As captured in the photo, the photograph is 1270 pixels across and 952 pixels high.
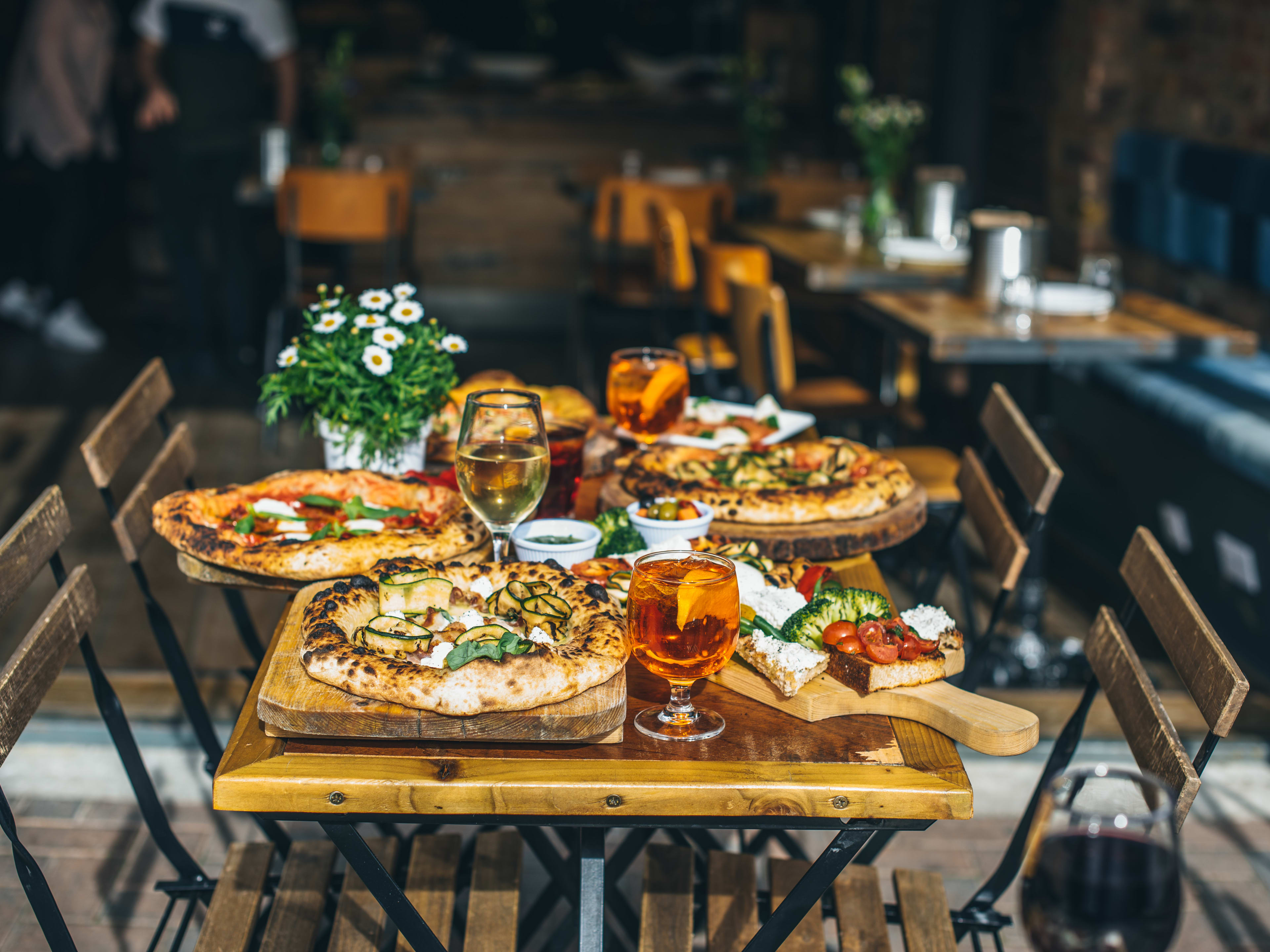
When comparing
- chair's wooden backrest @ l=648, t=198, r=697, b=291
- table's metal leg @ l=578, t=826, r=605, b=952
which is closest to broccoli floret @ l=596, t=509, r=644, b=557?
table's metal leg @ l=578, t=826, r=605, b=952

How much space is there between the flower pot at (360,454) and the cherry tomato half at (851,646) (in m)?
0.73

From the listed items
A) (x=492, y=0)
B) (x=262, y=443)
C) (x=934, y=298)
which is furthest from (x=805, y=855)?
(x=492, y=0)

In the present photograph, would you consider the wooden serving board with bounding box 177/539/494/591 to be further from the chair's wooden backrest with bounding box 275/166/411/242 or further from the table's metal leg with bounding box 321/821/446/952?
the chair's wooden backrest with bounding box 275/166/411/242

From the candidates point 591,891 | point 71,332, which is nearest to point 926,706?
point 591,891

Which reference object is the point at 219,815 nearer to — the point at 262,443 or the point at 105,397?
the point at 262,443

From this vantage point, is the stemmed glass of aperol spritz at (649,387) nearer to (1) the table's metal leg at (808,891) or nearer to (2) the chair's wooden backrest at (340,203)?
(1) the table's metal leg at (808,891)

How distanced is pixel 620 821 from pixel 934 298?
243cm

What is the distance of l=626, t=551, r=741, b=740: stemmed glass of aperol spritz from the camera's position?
108 centimetres

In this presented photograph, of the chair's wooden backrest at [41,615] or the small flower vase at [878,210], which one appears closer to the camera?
the chair's wooden backrest at [41,615]

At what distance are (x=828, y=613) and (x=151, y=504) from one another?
3.61 feet

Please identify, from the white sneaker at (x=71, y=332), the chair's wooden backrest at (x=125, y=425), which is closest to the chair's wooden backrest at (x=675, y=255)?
the chair's wooden backrest at (x=125, y=425)

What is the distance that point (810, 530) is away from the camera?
5.14 feet

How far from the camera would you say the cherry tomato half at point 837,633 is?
1224 millimetres

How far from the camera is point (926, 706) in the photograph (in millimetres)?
1160
